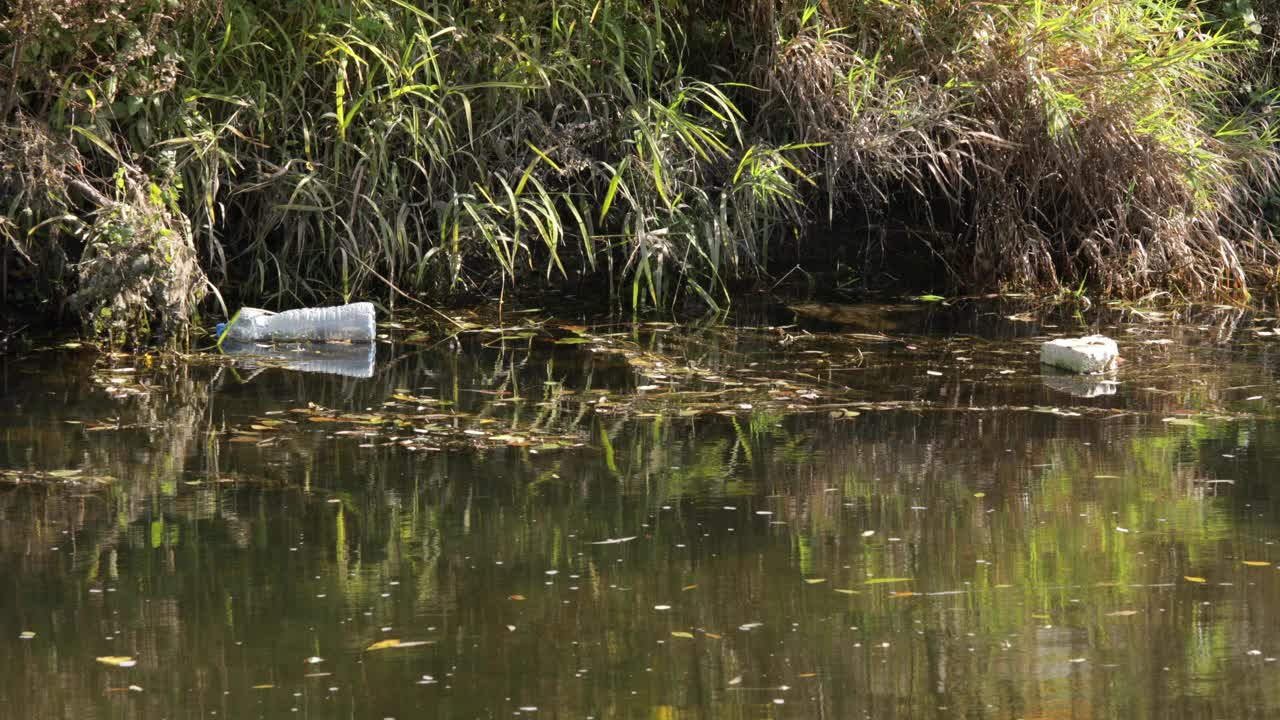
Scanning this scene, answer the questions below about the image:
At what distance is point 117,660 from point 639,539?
1085 mm

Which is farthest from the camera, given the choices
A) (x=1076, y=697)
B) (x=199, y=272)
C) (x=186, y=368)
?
(x=199, y=272)

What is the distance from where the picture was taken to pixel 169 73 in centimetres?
540

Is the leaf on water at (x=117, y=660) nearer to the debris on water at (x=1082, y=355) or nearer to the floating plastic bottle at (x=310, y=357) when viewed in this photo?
the floating plastic bottle at (x=310, y=357)

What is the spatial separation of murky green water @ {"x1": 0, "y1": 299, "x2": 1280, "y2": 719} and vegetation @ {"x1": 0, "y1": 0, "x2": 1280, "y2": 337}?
30.0 inches

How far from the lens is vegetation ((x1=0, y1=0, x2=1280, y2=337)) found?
538 cm

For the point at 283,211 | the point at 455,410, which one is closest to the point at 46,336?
the point at 283,211

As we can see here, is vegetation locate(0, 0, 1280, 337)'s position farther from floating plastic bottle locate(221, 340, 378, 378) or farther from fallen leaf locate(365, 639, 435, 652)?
fallen leaf locate(365, 639, 435, 652)

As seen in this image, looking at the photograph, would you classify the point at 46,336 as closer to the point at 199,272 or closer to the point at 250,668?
the point at 199,272

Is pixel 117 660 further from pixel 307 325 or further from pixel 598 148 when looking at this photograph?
pixel 598 148

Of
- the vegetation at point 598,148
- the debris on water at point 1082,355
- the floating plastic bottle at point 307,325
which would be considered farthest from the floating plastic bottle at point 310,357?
the debris on water at point 1082,355

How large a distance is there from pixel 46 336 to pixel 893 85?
133 inches

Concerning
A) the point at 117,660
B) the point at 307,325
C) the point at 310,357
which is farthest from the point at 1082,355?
the point at 117,660

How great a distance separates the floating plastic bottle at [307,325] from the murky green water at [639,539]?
17.8 inches

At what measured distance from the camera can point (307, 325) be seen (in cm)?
560
